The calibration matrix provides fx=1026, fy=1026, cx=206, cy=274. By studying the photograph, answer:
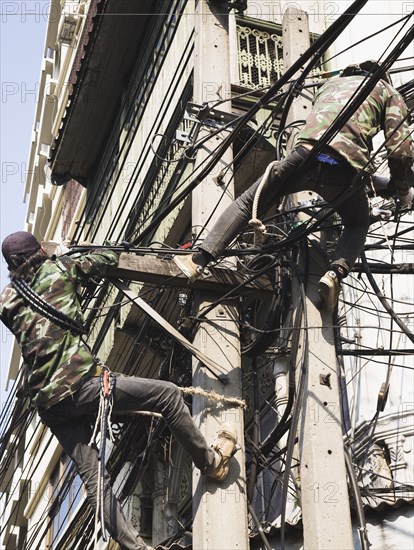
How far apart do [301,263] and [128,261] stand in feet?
3.89

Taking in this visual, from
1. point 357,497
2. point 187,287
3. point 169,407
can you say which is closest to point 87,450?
point 169,407

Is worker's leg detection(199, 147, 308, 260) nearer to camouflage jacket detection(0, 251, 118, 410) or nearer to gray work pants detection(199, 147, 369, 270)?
gray work pants detection(199, 147, 369, 270)

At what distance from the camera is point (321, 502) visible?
601 centimetres

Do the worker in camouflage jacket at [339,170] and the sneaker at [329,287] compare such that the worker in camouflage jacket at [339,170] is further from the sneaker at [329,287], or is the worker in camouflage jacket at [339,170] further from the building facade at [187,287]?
the building facade at [187,287]

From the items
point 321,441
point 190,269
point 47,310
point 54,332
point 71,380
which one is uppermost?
point 190,269

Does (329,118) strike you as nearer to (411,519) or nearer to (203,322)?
(203,322)

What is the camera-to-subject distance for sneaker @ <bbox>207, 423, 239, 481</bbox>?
20.8 ft

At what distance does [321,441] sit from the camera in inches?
247

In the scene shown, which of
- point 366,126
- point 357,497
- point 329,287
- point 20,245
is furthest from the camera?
point 20,245

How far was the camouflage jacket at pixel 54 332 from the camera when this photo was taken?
21.1 ft

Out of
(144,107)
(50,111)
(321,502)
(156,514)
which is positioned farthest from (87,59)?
(50,111)

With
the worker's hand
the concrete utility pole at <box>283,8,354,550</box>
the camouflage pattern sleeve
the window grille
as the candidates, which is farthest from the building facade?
the worker's hand

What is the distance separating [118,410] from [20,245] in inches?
50.9

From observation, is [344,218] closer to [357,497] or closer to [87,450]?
[357,497]
